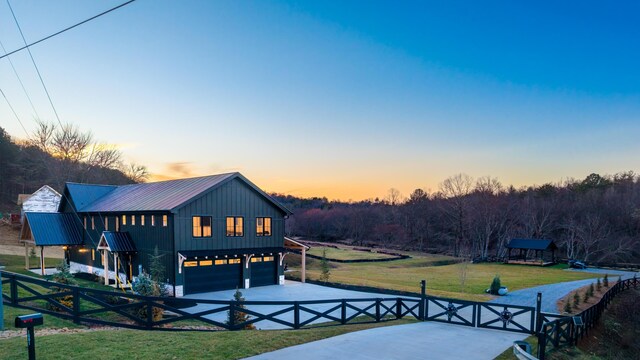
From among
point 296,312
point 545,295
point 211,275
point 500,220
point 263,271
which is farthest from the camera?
point 500,220

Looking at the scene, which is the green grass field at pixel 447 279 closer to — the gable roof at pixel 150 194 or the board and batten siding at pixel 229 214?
the board and batten siding at pixel 229 214

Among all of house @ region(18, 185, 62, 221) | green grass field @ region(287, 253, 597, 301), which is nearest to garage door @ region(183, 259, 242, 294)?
green grass field @ region(287, 253, 597, 301)

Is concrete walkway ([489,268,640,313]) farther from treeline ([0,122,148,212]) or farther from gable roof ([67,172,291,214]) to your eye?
treeline ([0,122,148,212])

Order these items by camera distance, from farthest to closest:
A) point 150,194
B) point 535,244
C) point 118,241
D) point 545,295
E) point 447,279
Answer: point 535,244, point 447,279, point 150,194, point 545,295, point 118,241

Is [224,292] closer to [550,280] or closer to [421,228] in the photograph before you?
[550,280]

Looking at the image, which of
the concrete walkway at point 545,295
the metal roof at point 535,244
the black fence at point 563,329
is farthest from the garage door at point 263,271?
the metal roof at point 535,244

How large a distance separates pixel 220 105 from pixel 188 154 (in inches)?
393

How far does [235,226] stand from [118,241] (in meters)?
7.82

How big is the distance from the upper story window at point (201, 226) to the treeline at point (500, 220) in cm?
2939

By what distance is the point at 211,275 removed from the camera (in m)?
22.7

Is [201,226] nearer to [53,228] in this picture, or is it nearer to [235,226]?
[235,226]

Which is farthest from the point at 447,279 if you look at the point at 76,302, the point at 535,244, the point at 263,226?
the point at 76,302

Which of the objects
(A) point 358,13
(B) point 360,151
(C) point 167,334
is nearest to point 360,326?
(C) point 167,334

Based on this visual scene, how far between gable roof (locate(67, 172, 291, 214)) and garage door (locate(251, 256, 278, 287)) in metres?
3.84
